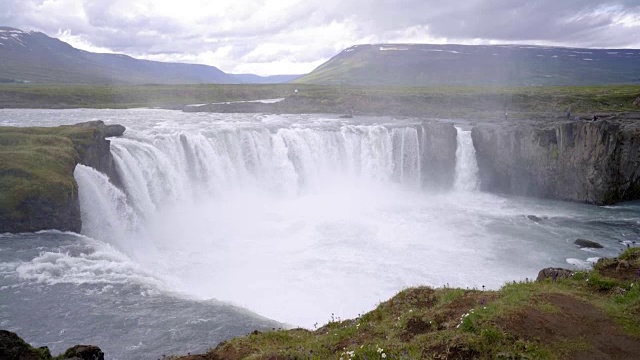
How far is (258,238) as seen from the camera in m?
31.1

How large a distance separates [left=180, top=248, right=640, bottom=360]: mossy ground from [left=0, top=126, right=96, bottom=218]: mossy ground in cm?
1768

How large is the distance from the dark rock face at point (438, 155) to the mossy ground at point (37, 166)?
3121cm

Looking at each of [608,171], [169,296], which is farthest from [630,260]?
[608,171]

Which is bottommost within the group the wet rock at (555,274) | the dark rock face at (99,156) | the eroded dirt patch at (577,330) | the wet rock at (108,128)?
the wet rock at (555,274)

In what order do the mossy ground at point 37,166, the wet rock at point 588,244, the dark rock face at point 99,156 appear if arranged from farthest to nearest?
the dark rock face at point 99,156
the wet rock at point 588,244
the mossy ground at point 37,166

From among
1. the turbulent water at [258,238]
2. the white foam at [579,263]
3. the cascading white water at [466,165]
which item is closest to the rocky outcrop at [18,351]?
the turbulent water at [258,238]

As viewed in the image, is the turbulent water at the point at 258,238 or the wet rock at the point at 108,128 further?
the wet rock at the point at 108,128

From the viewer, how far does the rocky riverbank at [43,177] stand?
22875mm

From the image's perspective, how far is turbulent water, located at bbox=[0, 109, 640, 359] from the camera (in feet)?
55.1

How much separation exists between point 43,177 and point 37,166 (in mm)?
1628

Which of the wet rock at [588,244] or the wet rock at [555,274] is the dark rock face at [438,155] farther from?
the wet rock at [555,274]

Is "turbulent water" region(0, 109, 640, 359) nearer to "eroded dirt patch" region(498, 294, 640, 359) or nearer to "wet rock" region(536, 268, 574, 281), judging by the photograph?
"wet rock" region(536, 268, 574, 281)

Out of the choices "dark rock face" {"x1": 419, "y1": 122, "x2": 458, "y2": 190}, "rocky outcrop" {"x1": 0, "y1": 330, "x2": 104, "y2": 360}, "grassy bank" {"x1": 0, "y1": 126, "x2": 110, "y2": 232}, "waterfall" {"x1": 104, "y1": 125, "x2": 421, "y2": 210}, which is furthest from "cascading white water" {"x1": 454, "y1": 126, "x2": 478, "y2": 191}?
"rocky outcrop" {"x1": 0, "y1": 330, "x2": 104, "y2": 360}

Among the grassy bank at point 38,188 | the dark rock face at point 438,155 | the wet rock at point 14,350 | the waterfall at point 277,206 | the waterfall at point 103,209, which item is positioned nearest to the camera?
the wet rock at point 14,350
